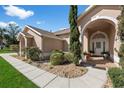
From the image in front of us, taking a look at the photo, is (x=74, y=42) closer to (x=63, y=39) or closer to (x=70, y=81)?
(x=70, y=81)

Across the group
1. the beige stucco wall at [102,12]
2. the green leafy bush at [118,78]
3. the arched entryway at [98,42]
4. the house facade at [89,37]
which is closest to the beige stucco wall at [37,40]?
the house facade at [89,37]

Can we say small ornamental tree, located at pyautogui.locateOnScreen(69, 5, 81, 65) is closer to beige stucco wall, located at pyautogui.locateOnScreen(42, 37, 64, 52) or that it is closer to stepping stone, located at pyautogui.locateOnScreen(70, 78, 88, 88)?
stepping stone, located at pyautogui.locateOnScreen(70, 78, 88, 88)

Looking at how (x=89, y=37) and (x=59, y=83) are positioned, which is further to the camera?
(x=89, y=37)

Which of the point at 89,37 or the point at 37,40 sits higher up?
the point at 89,37

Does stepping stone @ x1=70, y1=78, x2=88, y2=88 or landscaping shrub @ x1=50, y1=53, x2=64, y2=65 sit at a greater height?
landscaping shrub @ x1=50, y1=53, x2=64, y2=65

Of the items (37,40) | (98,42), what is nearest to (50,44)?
(37,40)

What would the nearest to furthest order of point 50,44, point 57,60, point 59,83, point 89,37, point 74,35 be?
point 59,83
point 74,35
point 57,60
point 50,44
point 89,37

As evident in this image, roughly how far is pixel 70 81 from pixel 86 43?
1077 cm

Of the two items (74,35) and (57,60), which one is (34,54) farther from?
(74,35)

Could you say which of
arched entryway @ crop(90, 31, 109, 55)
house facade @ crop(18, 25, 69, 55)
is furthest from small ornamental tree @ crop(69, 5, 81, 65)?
arched entryway @ crop(90, 31, 109, 55)

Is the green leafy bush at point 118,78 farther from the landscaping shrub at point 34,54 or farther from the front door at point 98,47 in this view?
the front door at point 98,47
